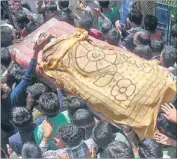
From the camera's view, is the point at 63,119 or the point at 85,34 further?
the point at 85,34

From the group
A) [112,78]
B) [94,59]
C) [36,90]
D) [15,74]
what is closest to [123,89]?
[112,78]

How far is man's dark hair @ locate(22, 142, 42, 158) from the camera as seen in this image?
14.2 ft

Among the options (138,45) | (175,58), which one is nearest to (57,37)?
(138,45)

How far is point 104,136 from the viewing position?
14.2 feet

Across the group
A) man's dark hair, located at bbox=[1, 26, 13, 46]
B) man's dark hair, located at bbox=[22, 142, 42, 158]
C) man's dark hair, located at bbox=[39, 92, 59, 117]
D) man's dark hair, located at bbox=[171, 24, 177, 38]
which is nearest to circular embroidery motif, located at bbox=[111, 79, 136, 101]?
man's dark hair, located at bbox=[39, 92, 59, 117]

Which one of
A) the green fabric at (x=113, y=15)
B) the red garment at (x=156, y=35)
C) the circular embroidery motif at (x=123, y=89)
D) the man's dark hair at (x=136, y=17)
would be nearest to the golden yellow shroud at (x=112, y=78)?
the circular embroidery motif at (x=123, y=89)

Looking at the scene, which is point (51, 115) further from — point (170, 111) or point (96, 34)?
point (96, 34)

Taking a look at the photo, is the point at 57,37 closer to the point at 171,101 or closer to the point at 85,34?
the point at 85,34

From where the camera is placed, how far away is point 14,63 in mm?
5281

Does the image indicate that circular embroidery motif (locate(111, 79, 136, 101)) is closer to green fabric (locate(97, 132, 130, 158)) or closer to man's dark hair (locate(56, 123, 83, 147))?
green fabric (locate(97, 132, 130, 158))

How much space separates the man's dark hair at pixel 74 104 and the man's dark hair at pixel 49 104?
99 millimetres

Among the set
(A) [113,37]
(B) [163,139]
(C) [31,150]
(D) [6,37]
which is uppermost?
(A) [113,37]

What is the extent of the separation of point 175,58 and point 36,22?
1657 mm

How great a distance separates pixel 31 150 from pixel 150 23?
1.82 m
